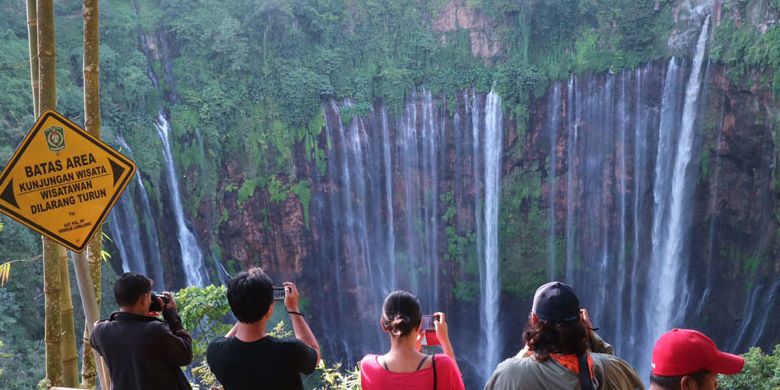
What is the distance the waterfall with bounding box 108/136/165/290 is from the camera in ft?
44.4

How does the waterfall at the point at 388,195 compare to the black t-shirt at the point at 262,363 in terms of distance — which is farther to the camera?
the waterfall at the point at 388,195

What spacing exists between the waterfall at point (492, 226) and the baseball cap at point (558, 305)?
1474cm

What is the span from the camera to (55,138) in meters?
2.46

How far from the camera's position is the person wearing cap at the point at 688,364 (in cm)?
198

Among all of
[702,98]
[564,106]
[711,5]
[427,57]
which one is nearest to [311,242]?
[427,57]

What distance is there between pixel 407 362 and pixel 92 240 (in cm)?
177

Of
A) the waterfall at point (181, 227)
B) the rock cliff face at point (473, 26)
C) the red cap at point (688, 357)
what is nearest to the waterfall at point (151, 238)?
the waterfall at point (181, 227)

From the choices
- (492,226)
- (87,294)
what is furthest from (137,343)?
(492,226)

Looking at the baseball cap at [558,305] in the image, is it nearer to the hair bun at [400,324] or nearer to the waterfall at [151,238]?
the hair bun at [400,324]

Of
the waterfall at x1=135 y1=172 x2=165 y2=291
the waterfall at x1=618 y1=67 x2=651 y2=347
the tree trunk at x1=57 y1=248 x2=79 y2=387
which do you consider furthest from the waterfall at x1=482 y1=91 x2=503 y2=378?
the tree trunk at x1=57 y1=248 x2=79 y2=387

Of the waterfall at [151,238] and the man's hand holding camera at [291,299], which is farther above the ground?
the man's hand holding camera at [291,299]

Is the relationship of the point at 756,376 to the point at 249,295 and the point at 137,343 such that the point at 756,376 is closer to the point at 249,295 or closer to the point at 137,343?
the point at 249,295

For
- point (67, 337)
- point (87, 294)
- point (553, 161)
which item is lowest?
point (553, 161)

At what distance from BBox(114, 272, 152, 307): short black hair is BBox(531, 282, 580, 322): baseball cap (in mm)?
1568
